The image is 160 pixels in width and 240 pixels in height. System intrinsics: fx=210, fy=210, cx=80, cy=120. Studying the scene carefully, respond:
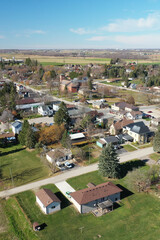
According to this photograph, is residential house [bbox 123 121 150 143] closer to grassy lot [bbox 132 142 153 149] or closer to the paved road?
grassy lot [bbox 132 142 153 149]

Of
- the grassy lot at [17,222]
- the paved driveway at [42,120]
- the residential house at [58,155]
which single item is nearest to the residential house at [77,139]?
the residential house at [58,155]

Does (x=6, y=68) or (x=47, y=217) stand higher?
(x=6, y=68)

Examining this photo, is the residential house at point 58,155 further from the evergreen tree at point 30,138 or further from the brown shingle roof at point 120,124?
the brown shingle roof at point 120,124

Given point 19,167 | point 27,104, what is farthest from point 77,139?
point 27,104

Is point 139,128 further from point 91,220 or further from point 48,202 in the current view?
point 48,202

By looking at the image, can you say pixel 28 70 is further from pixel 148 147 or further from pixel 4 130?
pixel 148 147

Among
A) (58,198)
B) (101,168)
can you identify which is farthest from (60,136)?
(58,198)

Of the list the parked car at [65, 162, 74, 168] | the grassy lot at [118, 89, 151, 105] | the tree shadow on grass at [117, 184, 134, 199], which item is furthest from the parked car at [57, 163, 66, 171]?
the grassy lot at [118, 89, 151, 105]
